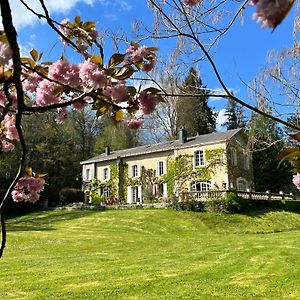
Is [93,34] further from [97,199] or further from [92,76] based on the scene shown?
[97,199]

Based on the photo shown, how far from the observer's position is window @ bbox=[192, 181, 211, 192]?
25.8 m

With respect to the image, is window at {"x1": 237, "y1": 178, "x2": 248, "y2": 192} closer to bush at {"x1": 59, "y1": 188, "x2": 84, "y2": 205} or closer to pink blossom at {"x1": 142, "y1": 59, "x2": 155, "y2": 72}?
bush at {"x1": 59, "y1": 188, "x2": 84, "y2": 205}

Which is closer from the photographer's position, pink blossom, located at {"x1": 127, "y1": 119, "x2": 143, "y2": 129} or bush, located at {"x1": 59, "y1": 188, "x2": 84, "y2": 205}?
pink blossom, located at {"x1": 127, "y1": 119, "x2": 143, "y2": 129}

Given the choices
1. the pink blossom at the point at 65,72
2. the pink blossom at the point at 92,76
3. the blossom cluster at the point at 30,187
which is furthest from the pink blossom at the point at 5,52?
the blossom cluster at the point at 30,187

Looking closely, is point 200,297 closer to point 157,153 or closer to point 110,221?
point 110,221

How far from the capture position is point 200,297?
5688 millimetres

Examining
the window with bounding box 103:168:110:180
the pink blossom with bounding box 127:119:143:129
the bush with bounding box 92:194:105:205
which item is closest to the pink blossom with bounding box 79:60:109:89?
the pink blossom with bounding box 127:119:143:129

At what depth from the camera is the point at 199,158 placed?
26453mm

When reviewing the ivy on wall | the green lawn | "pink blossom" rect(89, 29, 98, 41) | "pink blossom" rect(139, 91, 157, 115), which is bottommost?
the green lawn

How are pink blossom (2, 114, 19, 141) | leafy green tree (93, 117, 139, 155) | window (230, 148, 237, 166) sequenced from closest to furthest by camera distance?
pink blossom (2, 114, 19, 141) < window (230, 148, 237, 166) < leafy green tree (93, 117, 139, 155)

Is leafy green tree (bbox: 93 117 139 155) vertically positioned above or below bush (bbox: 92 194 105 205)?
above

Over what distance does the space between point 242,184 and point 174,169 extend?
4.85 meters

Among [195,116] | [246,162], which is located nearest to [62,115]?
[246,162]

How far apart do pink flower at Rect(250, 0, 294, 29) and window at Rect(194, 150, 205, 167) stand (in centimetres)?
2574
